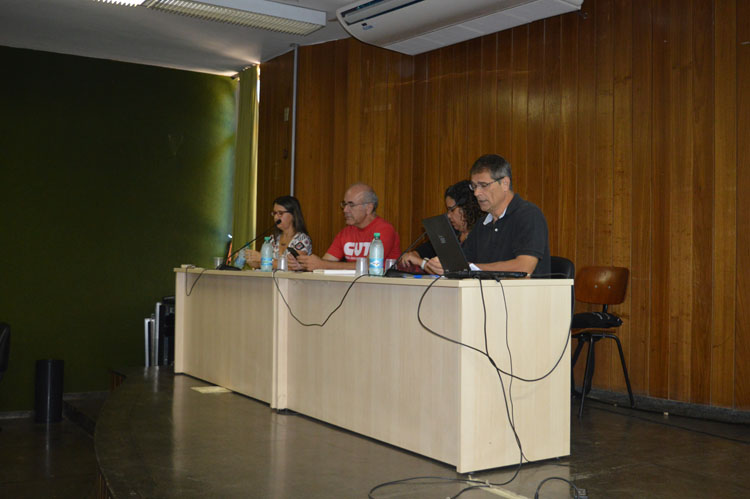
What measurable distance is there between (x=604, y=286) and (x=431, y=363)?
1.77 metres

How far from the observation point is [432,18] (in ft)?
15.2

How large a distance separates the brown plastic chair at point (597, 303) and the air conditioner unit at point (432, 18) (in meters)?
1.59

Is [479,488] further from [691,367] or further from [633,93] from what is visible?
[633,93]

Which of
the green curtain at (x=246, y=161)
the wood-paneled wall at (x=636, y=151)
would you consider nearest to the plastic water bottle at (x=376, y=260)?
the wood-paneled wall at (x=636, y=151)

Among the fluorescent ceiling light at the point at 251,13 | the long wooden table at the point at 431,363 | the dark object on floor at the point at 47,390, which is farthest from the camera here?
the dark object on floor at the point at 47,390

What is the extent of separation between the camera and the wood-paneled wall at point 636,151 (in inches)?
145

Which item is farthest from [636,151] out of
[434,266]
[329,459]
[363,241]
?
[329,459]

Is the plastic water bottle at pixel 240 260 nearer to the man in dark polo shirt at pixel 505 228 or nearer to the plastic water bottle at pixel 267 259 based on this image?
the plastic water bottle at pixel 267 259

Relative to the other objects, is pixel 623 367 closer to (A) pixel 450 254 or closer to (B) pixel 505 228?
(B) pixel 505 228

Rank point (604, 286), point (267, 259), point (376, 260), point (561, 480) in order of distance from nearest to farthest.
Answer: point (561, 480) → point (376, 260) → point (267, 259) → point (604, 286)

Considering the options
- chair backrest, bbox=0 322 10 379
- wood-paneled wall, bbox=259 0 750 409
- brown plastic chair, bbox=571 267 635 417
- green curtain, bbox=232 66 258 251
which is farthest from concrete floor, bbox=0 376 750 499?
green curtain, bbox=232 66 258 251

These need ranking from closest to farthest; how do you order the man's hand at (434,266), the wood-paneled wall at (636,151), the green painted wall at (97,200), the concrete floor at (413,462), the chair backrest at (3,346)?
the concrete floor at (413,462) < the man's hand at (434,266) < the wood-paneled wall at (636,151) < the chair backrest at (3,346) < the green painted wall at (97,200)

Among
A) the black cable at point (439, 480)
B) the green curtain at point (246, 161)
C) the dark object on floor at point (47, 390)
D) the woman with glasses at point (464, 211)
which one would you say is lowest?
the dark object on floor at point (47, 390)

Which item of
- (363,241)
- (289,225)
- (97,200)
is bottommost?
(363,241)
